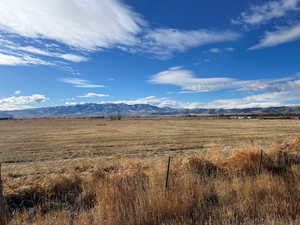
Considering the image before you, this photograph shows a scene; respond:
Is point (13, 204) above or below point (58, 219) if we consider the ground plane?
below

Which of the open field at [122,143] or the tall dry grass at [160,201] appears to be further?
the open field at [122,143]

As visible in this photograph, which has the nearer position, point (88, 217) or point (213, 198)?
point (88, 217)

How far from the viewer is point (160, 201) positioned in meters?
4.74

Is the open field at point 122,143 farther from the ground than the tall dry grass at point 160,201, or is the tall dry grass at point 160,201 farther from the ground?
the tall dry grass at point 160,201

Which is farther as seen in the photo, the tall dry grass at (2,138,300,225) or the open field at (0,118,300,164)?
the open field at (0,118,300,164)

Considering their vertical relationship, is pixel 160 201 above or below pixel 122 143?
above

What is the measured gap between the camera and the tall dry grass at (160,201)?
443 cm

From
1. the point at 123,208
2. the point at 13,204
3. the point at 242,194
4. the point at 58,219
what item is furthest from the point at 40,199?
the point at 242,194

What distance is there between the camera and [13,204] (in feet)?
20.7

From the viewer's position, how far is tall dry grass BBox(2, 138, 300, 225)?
4.43 m

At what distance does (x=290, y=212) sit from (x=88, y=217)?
13.3 feet

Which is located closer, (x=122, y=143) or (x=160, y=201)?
(x=160, y=201)

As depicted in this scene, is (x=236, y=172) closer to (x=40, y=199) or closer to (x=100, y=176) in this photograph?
(x=100, y=176)

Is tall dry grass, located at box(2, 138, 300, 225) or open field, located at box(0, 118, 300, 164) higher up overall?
tall dry grass, located at box(2, 138, 300, 225)
